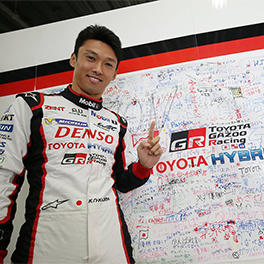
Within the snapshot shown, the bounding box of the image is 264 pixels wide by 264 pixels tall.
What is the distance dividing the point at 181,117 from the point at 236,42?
624 mm

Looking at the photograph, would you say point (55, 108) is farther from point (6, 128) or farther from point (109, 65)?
point (109, 65)

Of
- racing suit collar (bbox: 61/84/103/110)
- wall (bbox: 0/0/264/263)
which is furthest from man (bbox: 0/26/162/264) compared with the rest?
wall (bbox: 0/0/264/263)

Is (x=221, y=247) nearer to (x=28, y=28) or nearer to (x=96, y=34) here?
(x=96, y=34)

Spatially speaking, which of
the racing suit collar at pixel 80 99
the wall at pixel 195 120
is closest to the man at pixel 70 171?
the racing suit collar at pixel 80 99

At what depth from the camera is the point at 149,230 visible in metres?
1.15

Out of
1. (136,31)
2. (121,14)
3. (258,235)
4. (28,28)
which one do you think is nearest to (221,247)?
(258,235)

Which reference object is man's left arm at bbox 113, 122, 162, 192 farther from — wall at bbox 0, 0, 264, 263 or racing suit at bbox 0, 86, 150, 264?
wall at bbox 0, 0, 264, 263

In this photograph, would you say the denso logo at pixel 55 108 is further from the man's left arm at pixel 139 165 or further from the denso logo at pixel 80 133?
the man's left arm at pixel 139 165

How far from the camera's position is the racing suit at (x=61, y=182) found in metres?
0.76

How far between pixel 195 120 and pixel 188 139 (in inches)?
5.1

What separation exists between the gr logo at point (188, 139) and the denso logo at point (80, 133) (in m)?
0.46

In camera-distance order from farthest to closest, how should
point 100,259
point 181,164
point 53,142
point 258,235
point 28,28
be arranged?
point 28,28 < point 181,164 < point 258,235 < point 53,142 < point 100,259

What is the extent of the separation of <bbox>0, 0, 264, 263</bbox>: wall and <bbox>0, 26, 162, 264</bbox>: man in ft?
0.98

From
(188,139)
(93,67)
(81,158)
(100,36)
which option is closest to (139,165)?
(81,158)
